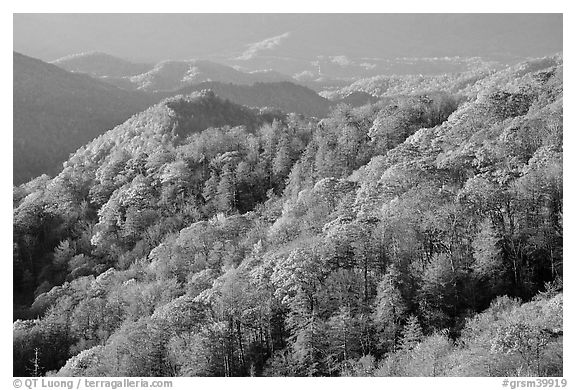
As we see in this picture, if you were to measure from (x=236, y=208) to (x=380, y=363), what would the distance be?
75534 millimetres

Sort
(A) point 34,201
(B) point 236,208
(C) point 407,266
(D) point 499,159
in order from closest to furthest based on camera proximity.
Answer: (C) point 407,266 → (D) point 499,159 → (B) point 236,208 → (A) point 34,201

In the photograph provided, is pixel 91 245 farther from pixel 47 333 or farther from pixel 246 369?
pixel 246 369

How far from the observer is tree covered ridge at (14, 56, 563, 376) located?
71.6 meters

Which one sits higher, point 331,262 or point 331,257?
point 331,257

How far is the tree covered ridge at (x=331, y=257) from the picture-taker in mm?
71625

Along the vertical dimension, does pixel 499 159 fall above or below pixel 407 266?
above

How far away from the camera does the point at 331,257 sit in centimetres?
8419

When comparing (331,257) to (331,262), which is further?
(331,262)

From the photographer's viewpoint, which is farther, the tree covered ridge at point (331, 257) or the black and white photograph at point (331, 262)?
the tree covered ridge at point (331, 257)

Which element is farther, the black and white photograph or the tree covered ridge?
the tree covered ridge
